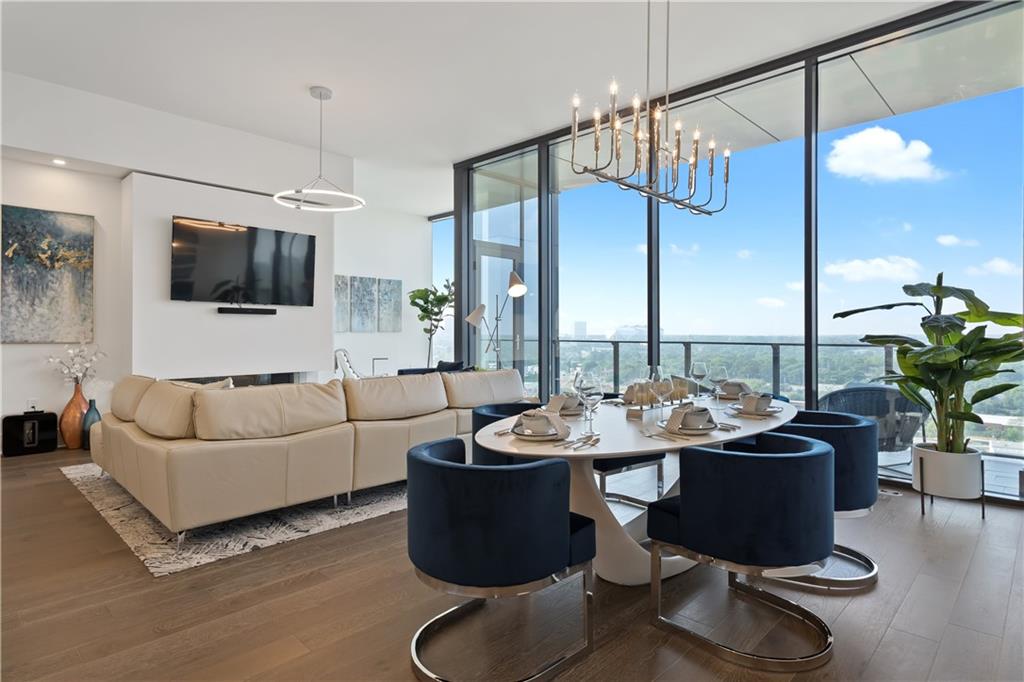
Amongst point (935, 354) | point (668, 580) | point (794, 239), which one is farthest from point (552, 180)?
point (668, 580)

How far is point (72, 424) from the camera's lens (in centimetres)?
527

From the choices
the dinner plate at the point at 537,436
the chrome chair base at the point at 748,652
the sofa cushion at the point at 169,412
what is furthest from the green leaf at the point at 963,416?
the sofa cushion at the point at 169,412

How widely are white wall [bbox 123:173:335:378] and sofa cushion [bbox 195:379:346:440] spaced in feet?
9.57

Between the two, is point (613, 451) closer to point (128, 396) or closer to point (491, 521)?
point (491, 521)

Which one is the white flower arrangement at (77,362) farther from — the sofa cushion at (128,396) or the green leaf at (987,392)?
the green leaf at (987,392)

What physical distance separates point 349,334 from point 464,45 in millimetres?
5352

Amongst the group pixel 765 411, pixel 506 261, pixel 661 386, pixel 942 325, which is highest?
pixel 506 261

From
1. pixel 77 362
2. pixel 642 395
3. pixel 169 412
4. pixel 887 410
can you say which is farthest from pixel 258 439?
pixel 887 410

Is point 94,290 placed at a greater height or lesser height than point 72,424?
greater

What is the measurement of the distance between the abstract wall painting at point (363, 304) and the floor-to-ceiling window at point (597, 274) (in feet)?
12.6

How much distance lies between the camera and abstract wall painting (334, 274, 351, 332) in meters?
8.36

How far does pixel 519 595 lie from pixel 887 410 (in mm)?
3492

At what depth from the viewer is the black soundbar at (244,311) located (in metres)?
5.83

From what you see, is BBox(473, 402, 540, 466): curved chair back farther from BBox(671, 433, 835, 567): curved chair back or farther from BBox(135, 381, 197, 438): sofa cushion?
BBox(135, 381, 197, 438): sofa cushion
